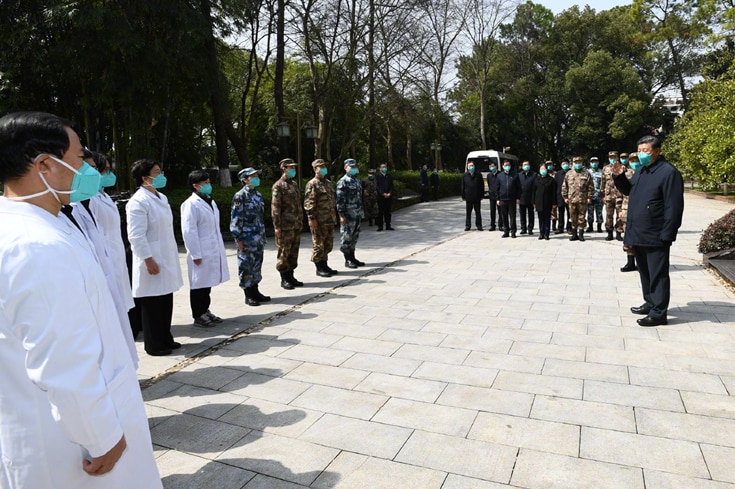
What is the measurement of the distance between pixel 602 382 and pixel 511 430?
3.63ft

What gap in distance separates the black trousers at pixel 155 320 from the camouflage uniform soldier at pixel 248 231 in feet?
5.16

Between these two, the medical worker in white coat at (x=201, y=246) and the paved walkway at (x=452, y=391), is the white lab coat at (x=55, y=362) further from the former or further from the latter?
the medical worker in white coat at (x=201, y=246)

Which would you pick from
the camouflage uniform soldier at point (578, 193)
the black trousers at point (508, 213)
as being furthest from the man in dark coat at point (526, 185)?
the camouflage uniform soldier at point (578, 193)

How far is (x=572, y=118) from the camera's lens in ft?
125

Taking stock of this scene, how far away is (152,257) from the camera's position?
183 inches

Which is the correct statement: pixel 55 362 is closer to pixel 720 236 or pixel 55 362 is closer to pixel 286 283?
pixel 286 283

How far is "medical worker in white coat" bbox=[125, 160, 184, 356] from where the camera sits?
4.57 metres

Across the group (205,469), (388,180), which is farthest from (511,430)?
(388,180)

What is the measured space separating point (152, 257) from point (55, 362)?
3.39 m

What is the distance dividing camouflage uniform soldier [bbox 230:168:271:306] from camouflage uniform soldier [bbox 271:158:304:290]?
64cm

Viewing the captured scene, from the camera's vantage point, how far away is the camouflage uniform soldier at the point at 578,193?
431 inches

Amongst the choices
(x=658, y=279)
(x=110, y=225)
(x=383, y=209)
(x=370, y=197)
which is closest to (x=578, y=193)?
(x=383, y=209)

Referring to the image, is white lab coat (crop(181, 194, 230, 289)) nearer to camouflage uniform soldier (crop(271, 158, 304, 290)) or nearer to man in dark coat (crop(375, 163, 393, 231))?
camouflage uniform soldier (crop(271, 158, 304, 290))

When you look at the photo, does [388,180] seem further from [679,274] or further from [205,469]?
[205,469]
